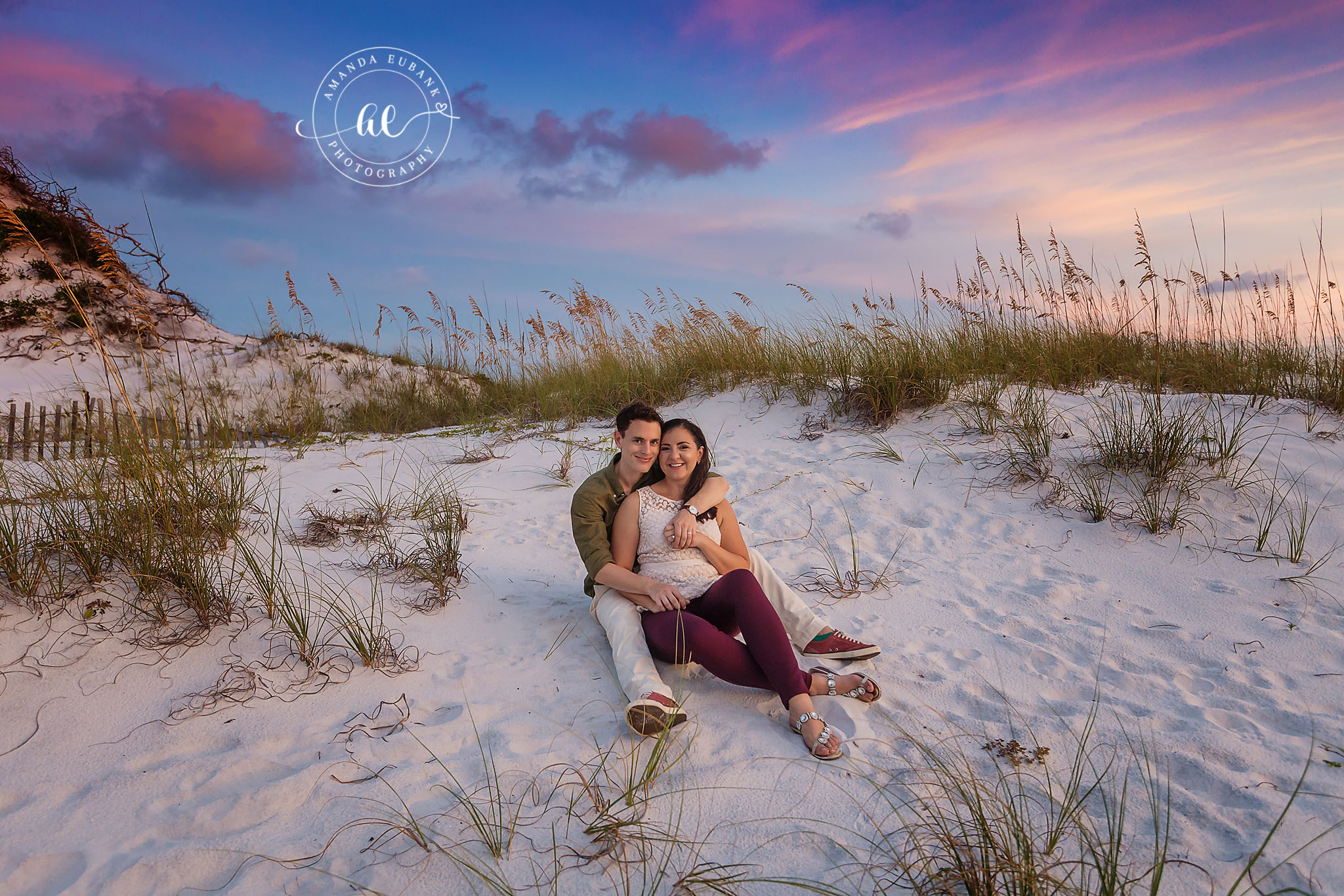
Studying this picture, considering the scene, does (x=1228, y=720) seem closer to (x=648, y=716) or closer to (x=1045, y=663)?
(x=1045, y=663)

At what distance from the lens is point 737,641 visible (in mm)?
2832

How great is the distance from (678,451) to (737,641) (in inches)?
33.4

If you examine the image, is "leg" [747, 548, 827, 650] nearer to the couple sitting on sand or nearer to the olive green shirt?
the couple sitting on sand

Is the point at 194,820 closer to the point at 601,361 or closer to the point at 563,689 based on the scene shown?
the point at 563,689

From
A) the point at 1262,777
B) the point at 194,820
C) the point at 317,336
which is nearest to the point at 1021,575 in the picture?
the point at 1262,777

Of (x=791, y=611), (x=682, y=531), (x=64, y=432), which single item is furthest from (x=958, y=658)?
(x=64, y=432)

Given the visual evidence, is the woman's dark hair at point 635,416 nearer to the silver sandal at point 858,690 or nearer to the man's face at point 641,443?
the man's face at point 641,443

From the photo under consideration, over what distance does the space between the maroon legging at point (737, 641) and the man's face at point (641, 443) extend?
627mm

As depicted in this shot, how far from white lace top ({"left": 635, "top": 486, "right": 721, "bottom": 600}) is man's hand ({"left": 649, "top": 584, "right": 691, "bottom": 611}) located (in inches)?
5.7

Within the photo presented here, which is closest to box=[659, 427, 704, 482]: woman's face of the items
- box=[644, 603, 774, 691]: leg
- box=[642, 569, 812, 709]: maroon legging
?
box=[642, 569, 812, 709]: maroon legging

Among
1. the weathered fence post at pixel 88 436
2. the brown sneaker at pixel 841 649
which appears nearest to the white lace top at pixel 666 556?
the brown sneaker at pixel 841 649

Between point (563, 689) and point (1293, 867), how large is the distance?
2.41 meters

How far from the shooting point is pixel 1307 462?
4.67 m

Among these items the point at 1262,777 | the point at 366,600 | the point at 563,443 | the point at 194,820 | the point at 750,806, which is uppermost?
the point at 563,443
